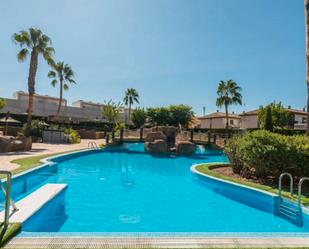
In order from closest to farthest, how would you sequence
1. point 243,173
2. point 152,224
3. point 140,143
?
point 152,224 → point 243,173 → point 140,143

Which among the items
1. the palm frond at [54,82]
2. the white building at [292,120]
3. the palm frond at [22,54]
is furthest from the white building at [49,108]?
the white building at [292,120]

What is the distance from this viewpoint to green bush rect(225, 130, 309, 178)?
8.83 m

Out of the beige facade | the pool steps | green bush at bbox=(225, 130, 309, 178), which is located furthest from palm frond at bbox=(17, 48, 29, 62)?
the beige facade

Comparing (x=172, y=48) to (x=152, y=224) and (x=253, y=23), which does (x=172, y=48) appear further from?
(x=152, y=224)

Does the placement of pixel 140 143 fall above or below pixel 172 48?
below

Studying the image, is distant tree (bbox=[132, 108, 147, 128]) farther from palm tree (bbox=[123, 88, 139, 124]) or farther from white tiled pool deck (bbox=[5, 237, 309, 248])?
white tiled pool deck (bbox=[5, 237, 309, 248])

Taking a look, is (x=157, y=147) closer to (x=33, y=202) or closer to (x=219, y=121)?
(x=33, y=202)

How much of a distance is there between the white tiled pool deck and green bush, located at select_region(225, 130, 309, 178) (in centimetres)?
512

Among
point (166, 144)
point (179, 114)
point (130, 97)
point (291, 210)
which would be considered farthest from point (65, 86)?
point (291, 210)

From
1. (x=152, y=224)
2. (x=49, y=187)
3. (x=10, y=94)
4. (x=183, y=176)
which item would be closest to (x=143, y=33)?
(x=183, y=176)

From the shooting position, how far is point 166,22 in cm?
1694

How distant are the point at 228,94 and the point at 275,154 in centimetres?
3774

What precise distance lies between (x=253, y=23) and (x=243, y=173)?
10593 millimetres

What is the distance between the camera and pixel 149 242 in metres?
4.01
